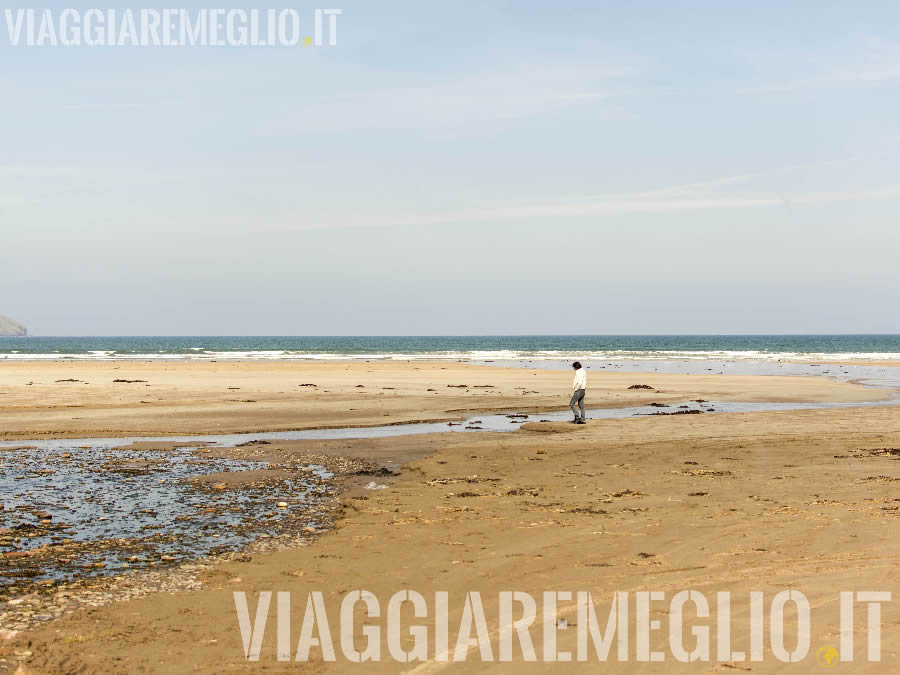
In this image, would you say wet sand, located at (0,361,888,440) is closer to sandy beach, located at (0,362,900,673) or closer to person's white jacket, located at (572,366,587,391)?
sandy beach, located at (0,362,900,673)

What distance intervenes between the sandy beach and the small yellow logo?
0.27 ft

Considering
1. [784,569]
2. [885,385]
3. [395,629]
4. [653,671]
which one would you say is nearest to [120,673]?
[395,629]

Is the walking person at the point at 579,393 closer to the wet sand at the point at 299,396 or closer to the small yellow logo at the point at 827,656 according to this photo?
the wet sand at the point at 299,396

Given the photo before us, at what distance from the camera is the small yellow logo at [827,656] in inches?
222

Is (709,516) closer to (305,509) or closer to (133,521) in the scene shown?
(305,509)

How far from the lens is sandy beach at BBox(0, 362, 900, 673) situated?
6.19m

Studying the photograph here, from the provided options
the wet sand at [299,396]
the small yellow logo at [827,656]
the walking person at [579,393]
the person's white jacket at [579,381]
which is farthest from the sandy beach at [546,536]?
the person's white jacket at [579,381]

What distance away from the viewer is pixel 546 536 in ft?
31.2

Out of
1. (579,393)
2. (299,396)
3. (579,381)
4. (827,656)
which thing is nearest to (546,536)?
(827,656)

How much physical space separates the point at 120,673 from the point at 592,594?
→ 4.12 m

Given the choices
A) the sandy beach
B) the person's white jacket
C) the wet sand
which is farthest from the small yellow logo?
the wet sand

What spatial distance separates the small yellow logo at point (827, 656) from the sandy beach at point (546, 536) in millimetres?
82

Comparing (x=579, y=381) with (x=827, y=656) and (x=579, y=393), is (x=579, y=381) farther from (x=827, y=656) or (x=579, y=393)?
(x=827, y=656)

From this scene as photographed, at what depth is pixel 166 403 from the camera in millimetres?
28578
